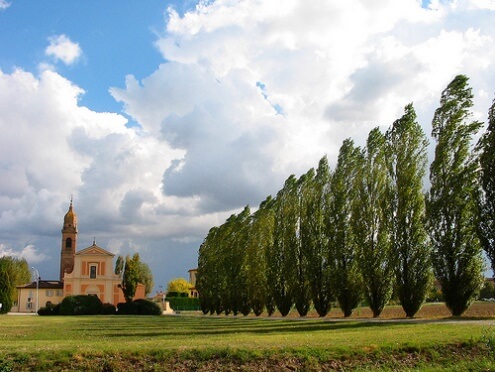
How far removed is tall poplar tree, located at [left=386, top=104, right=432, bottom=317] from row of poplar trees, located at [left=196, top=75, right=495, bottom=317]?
0.18 feet

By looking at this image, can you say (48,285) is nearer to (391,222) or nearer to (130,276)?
(130,276)

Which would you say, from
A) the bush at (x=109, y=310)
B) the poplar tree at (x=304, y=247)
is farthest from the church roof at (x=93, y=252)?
the poplar tree at (x=304, y=247)

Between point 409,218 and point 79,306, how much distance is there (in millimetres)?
47711

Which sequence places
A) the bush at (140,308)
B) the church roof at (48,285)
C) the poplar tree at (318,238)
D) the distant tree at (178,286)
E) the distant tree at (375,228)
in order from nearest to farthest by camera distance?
the distant tree at (375,228) → the poplar tree at (318,238) → the bush at (140,308) → the church roof at (48,285) → the distant tree at (178,286)

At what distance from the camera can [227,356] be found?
14.0m

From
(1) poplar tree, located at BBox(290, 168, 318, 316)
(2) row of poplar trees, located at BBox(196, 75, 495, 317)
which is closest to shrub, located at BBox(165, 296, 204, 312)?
(2) row of poplar trees, located at BBox(196, 75, 495, 317)

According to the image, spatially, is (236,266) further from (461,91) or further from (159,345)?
(159,345)

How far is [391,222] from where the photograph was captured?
30578mm

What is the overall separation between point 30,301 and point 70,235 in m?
18.6

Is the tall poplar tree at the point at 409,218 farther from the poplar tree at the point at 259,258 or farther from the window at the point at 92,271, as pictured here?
the window at the point at 92,271

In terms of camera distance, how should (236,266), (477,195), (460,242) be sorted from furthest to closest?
(236,266)
(460,242)
(477,195)

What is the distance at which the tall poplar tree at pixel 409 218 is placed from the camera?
29531 mm

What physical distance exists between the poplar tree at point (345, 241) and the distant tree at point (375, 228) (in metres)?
0.83

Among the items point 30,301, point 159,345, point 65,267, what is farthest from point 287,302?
point 65,267
